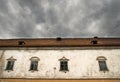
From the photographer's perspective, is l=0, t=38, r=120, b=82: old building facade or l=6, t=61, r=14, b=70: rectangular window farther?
l=6, t=61, r=14, b=70: rectangular window

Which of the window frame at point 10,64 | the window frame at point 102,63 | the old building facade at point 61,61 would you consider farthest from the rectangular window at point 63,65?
the window frame at point 10,64

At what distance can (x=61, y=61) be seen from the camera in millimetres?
20516

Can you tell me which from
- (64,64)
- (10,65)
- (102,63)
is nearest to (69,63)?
(64,64)

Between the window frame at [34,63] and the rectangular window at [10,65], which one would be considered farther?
the rectangular window at [10,65]

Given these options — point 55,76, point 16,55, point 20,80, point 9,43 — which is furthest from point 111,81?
point 9,43

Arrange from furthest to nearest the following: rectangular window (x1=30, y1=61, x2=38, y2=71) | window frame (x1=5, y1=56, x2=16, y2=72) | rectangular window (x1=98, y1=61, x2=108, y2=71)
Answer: window frame (x1=5, y1=56, x2=16, y2=72), rectangular window (x1=30, y1=61, x2=38, y2=71), rectangular window (x1=98, y1=61, x2=108, y2=71)

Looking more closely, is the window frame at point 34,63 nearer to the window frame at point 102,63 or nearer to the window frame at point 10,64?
the window frame at point 10,64

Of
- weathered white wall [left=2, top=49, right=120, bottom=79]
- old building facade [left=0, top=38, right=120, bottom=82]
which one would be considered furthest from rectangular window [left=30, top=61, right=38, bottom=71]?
weathered white wall [left=2, top=49, right=120, bottom=79]

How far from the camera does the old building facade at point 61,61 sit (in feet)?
63.2

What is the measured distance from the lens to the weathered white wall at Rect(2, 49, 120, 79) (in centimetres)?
1934

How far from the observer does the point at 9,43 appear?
909 inches

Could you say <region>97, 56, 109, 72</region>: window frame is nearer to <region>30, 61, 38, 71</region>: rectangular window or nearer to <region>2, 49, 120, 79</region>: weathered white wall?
<region>2, 49, 120, 79</region>: weathered white wall

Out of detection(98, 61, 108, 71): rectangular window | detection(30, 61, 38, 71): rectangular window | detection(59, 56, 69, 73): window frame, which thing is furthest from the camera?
detection(30, 61, 38, 71): rectangular window

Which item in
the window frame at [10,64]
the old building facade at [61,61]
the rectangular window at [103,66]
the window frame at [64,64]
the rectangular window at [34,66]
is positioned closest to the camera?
the old building facade at [61,61]
